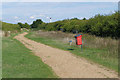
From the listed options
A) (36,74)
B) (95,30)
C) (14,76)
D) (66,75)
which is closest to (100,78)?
(66,75)

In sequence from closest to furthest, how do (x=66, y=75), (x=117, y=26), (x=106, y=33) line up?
(x=66, y=75) < (x=117, y=26) < (x=106, y=33)

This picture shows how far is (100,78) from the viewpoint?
8312 mm

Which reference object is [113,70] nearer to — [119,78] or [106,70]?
[106,70]

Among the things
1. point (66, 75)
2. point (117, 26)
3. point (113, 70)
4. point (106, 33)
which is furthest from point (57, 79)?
point (106, 33)

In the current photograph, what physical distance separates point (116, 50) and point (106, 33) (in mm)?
7588

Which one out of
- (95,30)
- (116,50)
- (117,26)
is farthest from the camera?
(95,30)

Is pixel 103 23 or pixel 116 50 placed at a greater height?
pixel 103 23

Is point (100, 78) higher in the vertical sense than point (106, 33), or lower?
lower

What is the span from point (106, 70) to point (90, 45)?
417 inches

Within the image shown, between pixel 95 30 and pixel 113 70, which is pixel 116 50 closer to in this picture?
pixel 113 70

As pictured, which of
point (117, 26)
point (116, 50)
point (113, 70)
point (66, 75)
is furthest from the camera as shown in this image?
point (117, 26)

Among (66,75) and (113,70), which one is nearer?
(66,75)

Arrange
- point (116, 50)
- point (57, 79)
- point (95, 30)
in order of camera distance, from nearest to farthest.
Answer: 1. point (57, 79)
2. point (116, 50)
3. point (95, 30)

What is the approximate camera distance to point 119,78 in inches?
328
